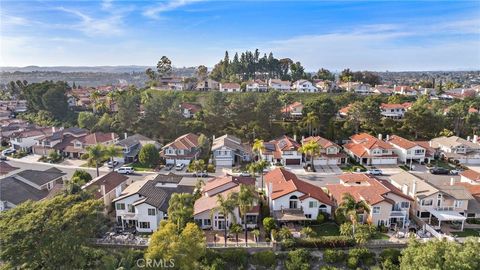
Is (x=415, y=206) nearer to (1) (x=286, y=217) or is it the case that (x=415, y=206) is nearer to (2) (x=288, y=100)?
(1) (x=286, y=217)

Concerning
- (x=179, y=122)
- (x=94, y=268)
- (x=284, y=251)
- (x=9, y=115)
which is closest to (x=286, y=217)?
(x=284, y=251)

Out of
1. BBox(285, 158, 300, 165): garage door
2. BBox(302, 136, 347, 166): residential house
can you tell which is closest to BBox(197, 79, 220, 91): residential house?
BBox(285, 158, 300, 165): garage door

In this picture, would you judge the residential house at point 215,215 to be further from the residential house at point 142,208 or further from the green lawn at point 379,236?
the green lawn at point 379,236

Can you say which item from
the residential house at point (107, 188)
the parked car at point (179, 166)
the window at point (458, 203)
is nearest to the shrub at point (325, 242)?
the window at point (458, 203)

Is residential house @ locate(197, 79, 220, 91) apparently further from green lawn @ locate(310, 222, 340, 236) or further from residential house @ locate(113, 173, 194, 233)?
green lawn @ locate(310, 222, 340, 236)

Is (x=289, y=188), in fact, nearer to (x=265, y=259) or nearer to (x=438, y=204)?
(x=265, y=259)

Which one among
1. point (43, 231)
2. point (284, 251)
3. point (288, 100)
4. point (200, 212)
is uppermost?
point (288, 100)
